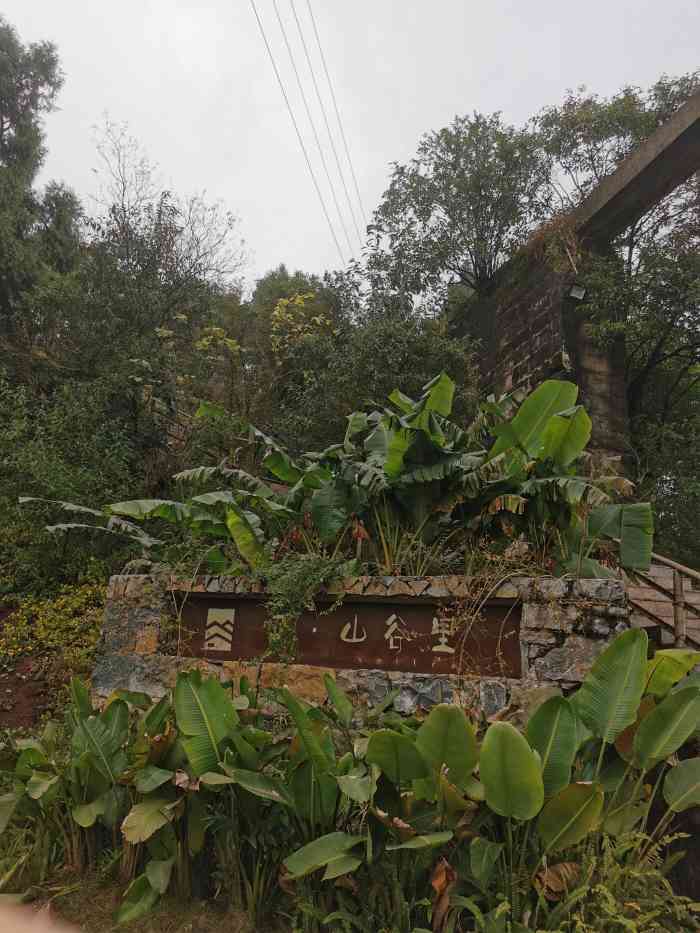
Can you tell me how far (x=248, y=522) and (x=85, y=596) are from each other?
3151 mm

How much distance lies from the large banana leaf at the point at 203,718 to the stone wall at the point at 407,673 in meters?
1.20

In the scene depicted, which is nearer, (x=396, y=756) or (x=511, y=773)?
(x=511, y=773)

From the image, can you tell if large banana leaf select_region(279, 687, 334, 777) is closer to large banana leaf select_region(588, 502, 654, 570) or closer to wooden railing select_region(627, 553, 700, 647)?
large banana leaf select_region(588, 502, 654, 570)

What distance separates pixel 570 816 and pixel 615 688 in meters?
0.63

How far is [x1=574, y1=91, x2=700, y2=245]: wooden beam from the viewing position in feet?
28.7

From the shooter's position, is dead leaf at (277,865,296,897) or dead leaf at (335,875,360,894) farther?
dead leaf at (277,865,296,897)

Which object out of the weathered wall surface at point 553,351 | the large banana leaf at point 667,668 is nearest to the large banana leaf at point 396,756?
the large banana leaf at point 667,668

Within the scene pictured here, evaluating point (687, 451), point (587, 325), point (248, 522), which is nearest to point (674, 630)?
point (248, 522)

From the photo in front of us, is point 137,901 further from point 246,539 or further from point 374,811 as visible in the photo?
point 246,539

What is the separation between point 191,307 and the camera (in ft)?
34.1

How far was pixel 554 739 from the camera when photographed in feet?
9.89

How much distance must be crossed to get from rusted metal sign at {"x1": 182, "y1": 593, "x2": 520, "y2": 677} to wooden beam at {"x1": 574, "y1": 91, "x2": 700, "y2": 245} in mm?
7624

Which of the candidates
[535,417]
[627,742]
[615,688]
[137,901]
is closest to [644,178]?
[535,417]

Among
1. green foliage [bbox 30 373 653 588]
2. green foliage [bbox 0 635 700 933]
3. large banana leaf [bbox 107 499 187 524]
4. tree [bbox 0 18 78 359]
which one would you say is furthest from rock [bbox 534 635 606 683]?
tree [bbox 0 18 78 359]
